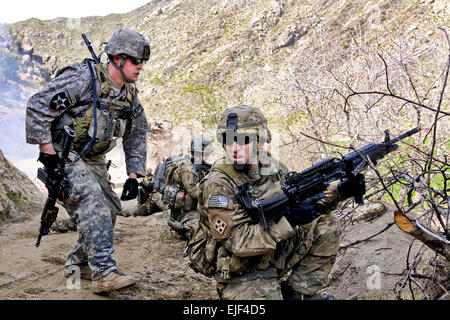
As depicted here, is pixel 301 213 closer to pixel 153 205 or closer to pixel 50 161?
pixel 50 161

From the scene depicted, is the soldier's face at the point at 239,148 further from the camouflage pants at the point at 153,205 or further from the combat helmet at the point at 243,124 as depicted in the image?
the camouflage pants at the point at 153,205

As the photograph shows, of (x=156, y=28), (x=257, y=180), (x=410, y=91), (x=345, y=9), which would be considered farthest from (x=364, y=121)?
(x=156, y=28)

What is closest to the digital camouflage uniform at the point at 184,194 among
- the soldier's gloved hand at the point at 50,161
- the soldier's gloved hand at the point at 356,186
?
the soldier's gloved hand at the point at 50,161

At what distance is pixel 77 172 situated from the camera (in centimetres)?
307

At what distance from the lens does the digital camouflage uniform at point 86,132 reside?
2.97 meters

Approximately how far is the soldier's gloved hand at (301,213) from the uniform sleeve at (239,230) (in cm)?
9

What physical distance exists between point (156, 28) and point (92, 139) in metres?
41.4

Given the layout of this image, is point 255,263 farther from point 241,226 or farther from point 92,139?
point 92,139

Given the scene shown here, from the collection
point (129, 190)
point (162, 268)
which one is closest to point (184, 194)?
point (162, 268)

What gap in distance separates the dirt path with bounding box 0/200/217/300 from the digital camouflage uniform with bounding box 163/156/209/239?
251 mm

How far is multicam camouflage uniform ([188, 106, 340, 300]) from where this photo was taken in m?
2.30

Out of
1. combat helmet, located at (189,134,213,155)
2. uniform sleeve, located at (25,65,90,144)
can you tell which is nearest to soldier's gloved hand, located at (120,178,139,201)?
uniform sleeve, located at (25,65,90,144)

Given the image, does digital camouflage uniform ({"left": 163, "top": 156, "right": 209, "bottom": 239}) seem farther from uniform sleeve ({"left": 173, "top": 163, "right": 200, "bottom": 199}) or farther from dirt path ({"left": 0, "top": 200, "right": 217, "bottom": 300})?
dirt path ({"left": 0, "top": 200, "right": 217, "bottom": 300})

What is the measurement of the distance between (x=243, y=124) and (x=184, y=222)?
2.81m
